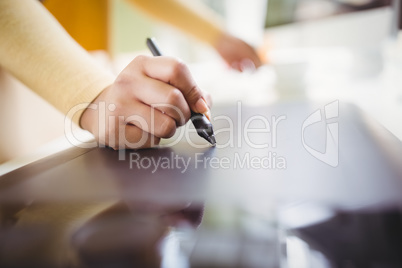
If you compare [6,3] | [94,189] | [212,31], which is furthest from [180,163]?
[212,31]

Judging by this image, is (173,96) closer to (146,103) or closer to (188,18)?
(146,103)

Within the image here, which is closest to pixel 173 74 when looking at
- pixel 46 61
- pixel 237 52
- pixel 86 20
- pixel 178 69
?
pixel 178 69

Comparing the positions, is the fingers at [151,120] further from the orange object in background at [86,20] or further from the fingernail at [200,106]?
the orange object in background at [86,20]

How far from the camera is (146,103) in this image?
34 centimetres

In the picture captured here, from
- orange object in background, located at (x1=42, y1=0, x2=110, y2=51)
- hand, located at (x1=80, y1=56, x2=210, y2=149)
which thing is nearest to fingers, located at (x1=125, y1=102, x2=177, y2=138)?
hand, located at (x1=80, y1=56, x2=210, y2=149)

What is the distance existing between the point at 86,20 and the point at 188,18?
272 mm

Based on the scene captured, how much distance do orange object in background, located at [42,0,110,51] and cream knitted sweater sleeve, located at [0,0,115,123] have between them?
1.14 ft

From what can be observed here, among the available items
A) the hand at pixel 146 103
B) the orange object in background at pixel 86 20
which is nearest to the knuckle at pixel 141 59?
the hand at pixel 146 103

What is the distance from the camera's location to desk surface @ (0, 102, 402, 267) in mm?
149

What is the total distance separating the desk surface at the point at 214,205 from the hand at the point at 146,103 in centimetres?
2

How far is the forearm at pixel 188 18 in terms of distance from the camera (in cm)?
85

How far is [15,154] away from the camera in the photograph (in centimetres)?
47

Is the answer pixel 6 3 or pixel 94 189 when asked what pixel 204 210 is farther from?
pixel 6 3

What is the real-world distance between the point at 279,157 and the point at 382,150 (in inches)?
3.4
